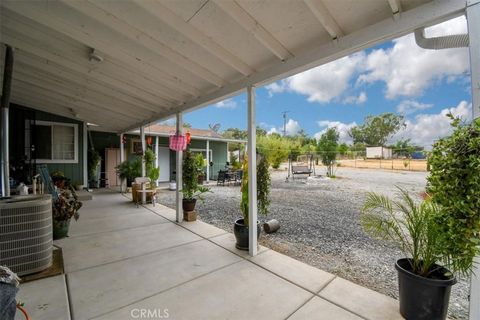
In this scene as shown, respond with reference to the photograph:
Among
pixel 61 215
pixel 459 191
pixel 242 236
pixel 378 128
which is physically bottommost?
pixel 242 236

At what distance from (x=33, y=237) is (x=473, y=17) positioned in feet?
15.7

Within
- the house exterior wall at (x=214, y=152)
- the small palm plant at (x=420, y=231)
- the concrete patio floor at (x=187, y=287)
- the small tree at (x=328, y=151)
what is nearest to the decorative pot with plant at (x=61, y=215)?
the concrete patio floor at (x=187, y=287)

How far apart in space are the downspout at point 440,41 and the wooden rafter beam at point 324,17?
0.65 meters

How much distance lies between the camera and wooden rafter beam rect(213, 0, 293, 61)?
6.40 feet

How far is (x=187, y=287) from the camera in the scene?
2.50m

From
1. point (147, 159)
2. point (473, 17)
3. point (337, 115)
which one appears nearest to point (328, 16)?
point (473, 17)

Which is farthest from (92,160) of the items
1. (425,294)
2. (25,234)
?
(425,294)

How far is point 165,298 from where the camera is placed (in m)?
2.30

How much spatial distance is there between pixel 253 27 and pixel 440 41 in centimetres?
162

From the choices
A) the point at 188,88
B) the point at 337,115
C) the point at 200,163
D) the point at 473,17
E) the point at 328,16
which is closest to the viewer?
the point at 473,17

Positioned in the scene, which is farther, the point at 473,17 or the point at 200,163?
the point at 200,163

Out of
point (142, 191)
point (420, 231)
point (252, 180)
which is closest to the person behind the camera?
point (420, 231)

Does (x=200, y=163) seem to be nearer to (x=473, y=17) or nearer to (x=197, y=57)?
(x=197, y=57)

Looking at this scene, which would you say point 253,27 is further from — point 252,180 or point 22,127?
point 22,127
